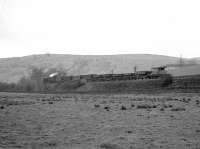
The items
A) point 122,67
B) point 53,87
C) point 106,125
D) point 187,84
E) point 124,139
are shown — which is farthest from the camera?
point 122,67

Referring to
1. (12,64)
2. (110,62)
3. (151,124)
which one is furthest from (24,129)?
(12,64)

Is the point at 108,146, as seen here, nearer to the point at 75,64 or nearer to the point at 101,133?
the point at 101,133

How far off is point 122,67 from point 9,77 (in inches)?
2099

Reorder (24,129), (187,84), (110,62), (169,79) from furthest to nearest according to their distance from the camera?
(110,62) → (169,79) → (187,84) → (24,129)

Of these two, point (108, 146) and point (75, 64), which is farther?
point (75, 64)

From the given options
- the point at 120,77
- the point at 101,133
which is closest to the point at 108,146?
the point at 101,133

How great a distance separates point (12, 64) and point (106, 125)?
164481mm

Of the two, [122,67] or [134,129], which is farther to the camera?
[122,67]

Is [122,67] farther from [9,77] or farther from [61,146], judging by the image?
[61,146]

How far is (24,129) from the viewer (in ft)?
38.4

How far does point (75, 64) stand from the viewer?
15862 cm

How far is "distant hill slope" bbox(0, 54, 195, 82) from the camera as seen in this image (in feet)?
471

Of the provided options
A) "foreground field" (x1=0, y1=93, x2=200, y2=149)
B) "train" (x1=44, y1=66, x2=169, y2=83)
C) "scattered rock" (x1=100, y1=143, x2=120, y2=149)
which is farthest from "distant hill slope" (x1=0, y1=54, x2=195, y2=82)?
"scattered rock" (x1=100, y1=143, x2=120, y2=149)

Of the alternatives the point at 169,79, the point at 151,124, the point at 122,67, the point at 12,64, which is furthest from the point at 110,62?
the point at 151,124
